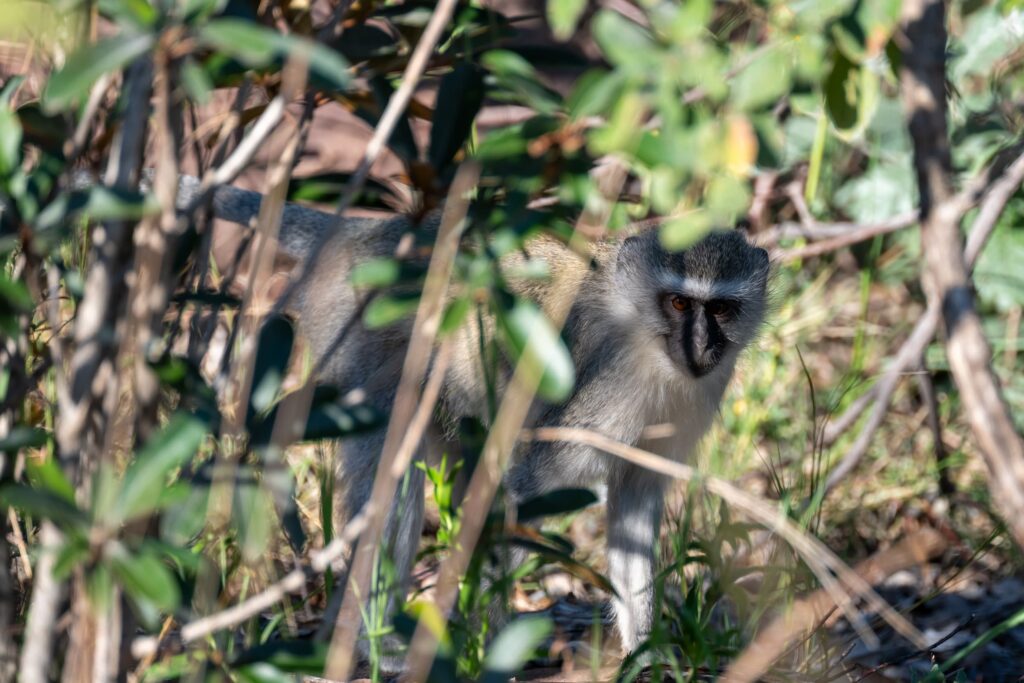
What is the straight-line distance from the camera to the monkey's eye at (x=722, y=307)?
388cm

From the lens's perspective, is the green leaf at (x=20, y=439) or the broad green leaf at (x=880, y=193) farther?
the broad green leaf at (x=880, y=193)

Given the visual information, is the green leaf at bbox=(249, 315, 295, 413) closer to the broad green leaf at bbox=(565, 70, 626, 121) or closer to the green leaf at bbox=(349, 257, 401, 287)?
the green leaf at bbox=(349, 257, 401, 287)

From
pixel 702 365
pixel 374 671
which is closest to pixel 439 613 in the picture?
pixel 374 671

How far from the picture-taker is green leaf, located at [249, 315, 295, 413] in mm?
1850

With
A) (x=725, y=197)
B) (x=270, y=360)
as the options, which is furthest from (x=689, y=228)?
(x=270, y=360)

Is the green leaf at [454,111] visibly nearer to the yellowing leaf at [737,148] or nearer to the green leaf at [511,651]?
the yellowing leaf at [737,148]

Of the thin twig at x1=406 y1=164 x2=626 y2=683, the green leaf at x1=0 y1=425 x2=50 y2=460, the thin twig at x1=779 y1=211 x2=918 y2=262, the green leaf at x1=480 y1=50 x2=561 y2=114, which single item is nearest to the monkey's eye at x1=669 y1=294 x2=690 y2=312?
the thin twig at x1=779 y1=211 x2=918 y2=262

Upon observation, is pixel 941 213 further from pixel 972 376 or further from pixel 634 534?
pixel 634 534

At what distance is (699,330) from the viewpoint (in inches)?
149

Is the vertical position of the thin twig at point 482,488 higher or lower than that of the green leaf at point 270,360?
lower

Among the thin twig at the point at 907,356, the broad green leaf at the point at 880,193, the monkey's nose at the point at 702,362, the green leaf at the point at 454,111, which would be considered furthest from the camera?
the broad green leaf at the point at 880,193

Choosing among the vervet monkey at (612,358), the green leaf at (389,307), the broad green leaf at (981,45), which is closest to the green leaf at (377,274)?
the green leaf at (389,307)

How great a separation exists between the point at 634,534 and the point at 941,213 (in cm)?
220

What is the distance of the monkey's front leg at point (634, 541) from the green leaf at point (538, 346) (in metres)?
2.12
